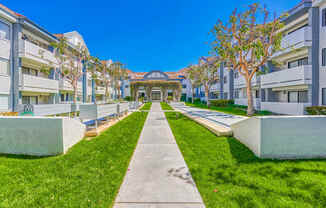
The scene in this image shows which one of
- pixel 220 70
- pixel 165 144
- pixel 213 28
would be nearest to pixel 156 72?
pixel 220 70

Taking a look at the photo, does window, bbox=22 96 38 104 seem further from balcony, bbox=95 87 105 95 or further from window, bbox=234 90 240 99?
window, bbox=234 90 240 99

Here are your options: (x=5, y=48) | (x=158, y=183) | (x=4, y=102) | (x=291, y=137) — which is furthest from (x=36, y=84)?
(x=291, y=137)

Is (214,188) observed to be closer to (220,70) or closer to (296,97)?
(296,97)

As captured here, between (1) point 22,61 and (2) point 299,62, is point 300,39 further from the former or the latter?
(1) point 22,61

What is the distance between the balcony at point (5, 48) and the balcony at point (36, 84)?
74.0 inches

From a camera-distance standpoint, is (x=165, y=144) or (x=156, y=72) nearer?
(x=165, y=144)

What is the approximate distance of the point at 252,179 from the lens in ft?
10.9

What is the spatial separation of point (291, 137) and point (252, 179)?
2036 mm

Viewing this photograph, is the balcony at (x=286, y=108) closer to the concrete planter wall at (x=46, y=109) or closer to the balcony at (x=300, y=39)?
the balcony at (x=300, y=39)

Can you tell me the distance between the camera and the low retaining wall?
14.8 ft

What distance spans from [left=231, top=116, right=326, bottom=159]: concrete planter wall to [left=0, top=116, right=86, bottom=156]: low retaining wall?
17.8 feet

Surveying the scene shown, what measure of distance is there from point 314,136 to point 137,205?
192 inches

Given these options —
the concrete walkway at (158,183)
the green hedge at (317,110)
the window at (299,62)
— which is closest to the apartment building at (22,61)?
the concrete walkway at (158,183)

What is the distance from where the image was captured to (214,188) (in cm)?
304
